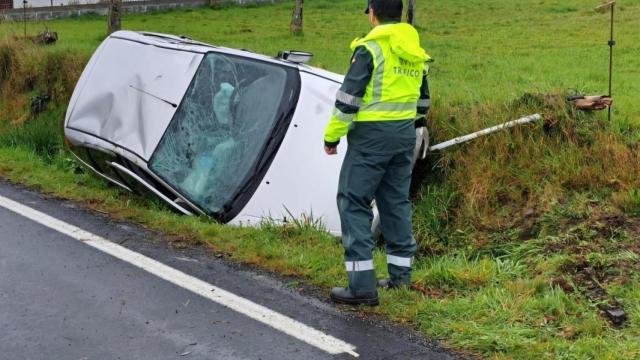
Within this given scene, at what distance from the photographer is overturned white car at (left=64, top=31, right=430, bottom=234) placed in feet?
19.4

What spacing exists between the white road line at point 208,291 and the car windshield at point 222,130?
0.84 metres

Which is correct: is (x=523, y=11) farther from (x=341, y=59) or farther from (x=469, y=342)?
(x=469, y=342)

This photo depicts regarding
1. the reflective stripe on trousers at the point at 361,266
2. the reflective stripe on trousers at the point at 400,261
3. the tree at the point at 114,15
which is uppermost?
the tree at the point at 114,15

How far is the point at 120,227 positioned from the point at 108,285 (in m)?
1.30

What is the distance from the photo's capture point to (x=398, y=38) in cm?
426

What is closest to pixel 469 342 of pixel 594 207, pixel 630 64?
pixel 594 207

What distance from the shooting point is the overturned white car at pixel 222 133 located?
232 inches

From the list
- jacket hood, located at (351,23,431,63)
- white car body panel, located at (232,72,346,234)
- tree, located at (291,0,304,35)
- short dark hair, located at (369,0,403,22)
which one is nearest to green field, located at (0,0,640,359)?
white car body panel, located at (232,72,346,234)

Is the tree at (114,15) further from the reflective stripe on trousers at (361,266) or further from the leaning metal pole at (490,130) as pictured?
the reflective stripe on trousers at (361,266)

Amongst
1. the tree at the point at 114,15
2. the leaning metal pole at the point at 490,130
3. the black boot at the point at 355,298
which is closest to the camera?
the black boot at the point at 355,298

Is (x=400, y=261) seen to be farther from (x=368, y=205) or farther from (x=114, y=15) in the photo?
(x=114, y=15)

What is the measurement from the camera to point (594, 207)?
5.77 meters

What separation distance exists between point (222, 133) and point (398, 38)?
92.0 inches

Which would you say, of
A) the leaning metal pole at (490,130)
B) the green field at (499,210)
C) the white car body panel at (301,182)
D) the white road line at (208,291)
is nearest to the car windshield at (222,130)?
the white car body panel at (301,182)
